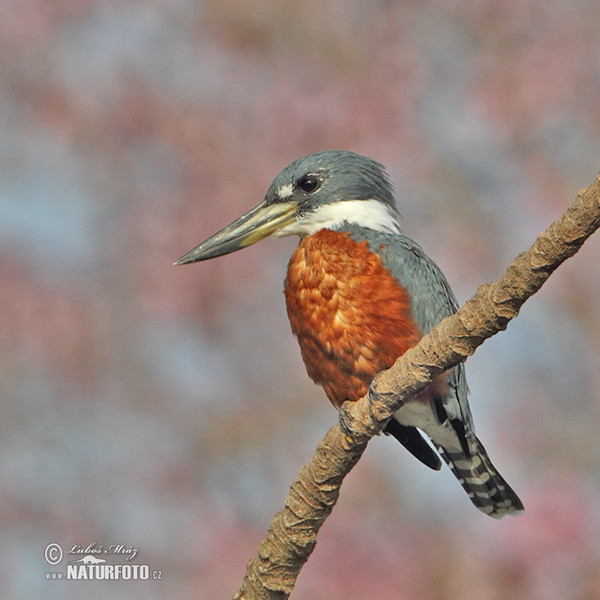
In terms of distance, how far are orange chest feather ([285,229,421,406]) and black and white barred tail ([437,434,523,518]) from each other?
576 mm

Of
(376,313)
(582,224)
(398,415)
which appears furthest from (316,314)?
→ (582,224)

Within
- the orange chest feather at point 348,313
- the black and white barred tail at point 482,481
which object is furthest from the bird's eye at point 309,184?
the black and white barred tail at point 482,481

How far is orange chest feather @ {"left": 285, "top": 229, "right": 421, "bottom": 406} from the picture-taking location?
121 inches

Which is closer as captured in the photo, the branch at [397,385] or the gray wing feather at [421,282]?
the branch at [397,385]

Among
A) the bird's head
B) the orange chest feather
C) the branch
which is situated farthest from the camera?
the bird's head

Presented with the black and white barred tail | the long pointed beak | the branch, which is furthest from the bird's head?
the branch

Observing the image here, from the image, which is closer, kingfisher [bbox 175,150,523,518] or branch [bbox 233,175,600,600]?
branch [bbox 233,175,600,600]

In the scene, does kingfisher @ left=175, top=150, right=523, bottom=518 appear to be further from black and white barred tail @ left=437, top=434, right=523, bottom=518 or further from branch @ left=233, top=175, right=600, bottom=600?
branch @ left=233, top=175, right=600, bottom=600

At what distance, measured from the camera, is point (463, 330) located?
6.85 feet

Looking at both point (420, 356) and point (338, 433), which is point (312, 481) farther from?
point (420, 356)

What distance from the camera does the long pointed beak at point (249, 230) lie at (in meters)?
3.47

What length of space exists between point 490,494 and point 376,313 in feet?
3.11

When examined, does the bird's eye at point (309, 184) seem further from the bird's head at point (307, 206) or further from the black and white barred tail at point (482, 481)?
the black and white barred tail at point (482, 481)

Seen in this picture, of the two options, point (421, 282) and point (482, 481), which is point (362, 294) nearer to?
point (421, 282)
